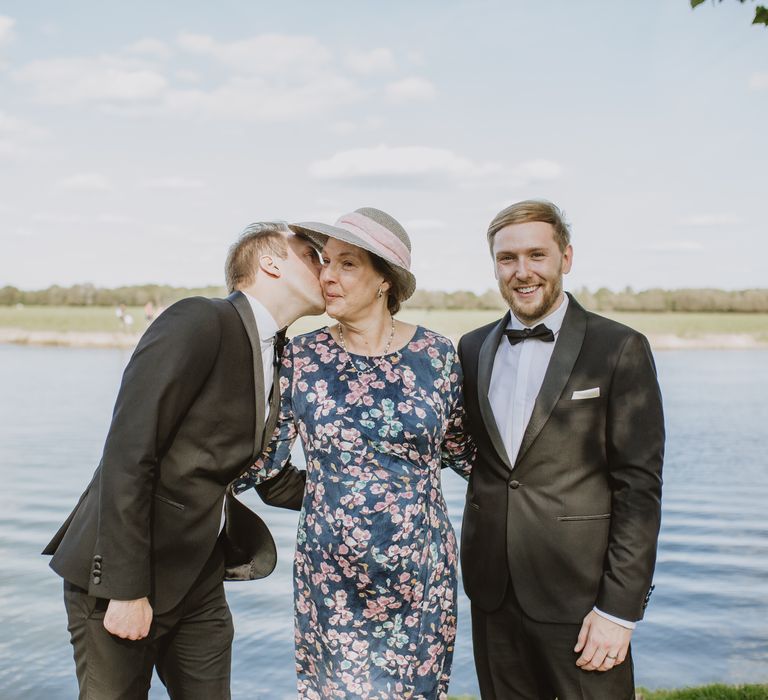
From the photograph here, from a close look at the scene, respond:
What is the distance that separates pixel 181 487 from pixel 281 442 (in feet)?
1.76

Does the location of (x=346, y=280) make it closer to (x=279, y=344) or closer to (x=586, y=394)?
(x=279, y=344)

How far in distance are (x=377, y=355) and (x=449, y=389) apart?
1.06 ft

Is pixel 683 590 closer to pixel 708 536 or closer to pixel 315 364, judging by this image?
pixel 708 536

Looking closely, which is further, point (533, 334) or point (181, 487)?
point (533, 334)

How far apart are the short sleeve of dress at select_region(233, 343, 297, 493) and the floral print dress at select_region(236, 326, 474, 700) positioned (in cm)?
1

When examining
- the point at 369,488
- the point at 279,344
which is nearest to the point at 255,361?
the point at 279,344

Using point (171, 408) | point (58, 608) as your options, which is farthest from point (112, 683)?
point (58, 608)

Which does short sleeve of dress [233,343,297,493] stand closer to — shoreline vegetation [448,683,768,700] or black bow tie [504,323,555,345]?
black bow tie [504,323,555,345]

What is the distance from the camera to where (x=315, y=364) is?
3.25 meters

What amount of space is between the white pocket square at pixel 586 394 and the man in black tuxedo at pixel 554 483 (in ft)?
0.04

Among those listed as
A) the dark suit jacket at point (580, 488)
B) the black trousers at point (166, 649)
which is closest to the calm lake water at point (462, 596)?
the black trousers at point (166, 649)

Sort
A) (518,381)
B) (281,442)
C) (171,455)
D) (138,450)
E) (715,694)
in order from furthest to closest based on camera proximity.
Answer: (715,694) < (281,442) < (518,381) < (171,455) < (138,450)

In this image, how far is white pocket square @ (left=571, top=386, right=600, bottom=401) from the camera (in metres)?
3.05

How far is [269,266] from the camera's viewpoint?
10.6 ft
